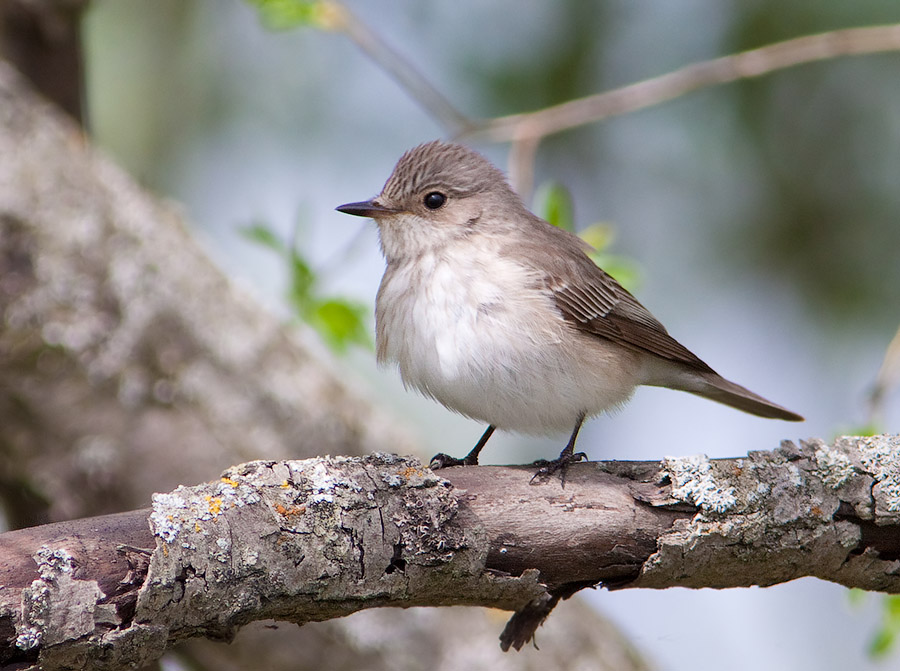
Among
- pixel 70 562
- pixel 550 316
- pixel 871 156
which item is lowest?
pixel 70 562

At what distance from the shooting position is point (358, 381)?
536 centimetres

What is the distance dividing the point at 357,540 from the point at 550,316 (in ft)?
4.99

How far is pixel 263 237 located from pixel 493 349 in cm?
142

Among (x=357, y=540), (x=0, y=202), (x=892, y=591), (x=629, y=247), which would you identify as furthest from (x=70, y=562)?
(x=629, y=247)

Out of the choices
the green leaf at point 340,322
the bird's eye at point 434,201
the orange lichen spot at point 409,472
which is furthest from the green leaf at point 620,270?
the orange lichen spot at point 409,472

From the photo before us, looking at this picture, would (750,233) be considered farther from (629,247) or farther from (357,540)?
(357,540)

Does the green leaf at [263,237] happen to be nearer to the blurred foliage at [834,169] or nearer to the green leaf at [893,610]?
the green leaf at [893,610]

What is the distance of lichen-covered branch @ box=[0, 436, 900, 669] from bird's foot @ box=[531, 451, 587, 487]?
1.8 inches

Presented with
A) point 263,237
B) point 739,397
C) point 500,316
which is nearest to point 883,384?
point 739,397

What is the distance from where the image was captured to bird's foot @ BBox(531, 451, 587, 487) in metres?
2.81

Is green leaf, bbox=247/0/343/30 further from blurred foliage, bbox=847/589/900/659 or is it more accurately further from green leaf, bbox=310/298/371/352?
blurred foliage, bbox=847/589/900/659

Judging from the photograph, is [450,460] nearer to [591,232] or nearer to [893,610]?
[591,232]

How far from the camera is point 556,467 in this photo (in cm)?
298

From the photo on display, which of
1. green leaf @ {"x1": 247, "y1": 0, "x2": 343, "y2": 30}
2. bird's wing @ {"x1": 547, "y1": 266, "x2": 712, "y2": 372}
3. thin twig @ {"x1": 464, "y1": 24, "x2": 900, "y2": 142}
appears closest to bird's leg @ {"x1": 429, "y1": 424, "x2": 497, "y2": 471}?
bird's wing @ {"x1": 547, "y1": 266, "x2": 712, "y2": 372}
